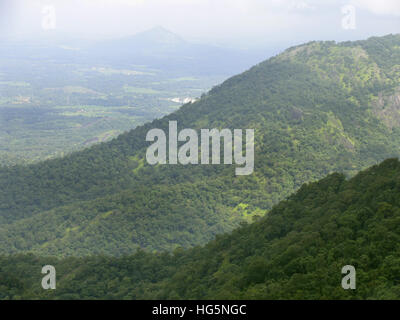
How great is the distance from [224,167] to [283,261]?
52.5 meters

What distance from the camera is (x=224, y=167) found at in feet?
254

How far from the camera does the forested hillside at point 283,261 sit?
68.5 ft

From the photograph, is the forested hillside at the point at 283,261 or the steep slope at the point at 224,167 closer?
the forested hillside at the point at 283,261

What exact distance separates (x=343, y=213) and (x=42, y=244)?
44.6 meters

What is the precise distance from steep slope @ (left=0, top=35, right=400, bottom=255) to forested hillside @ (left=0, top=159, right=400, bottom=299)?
20.2 m

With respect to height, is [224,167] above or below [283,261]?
above

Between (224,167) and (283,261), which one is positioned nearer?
(283,261)

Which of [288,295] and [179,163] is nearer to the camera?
[288,295]

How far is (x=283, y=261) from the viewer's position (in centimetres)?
2523

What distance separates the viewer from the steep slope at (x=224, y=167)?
62.0 m

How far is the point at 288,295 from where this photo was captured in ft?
65.6

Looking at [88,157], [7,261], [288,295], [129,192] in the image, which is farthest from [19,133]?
[288,295]

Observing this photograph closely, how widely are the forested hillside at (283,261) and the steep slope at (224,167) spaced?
66.2 feet

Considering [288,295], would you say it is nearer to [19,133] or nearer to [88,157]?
[88,157]
